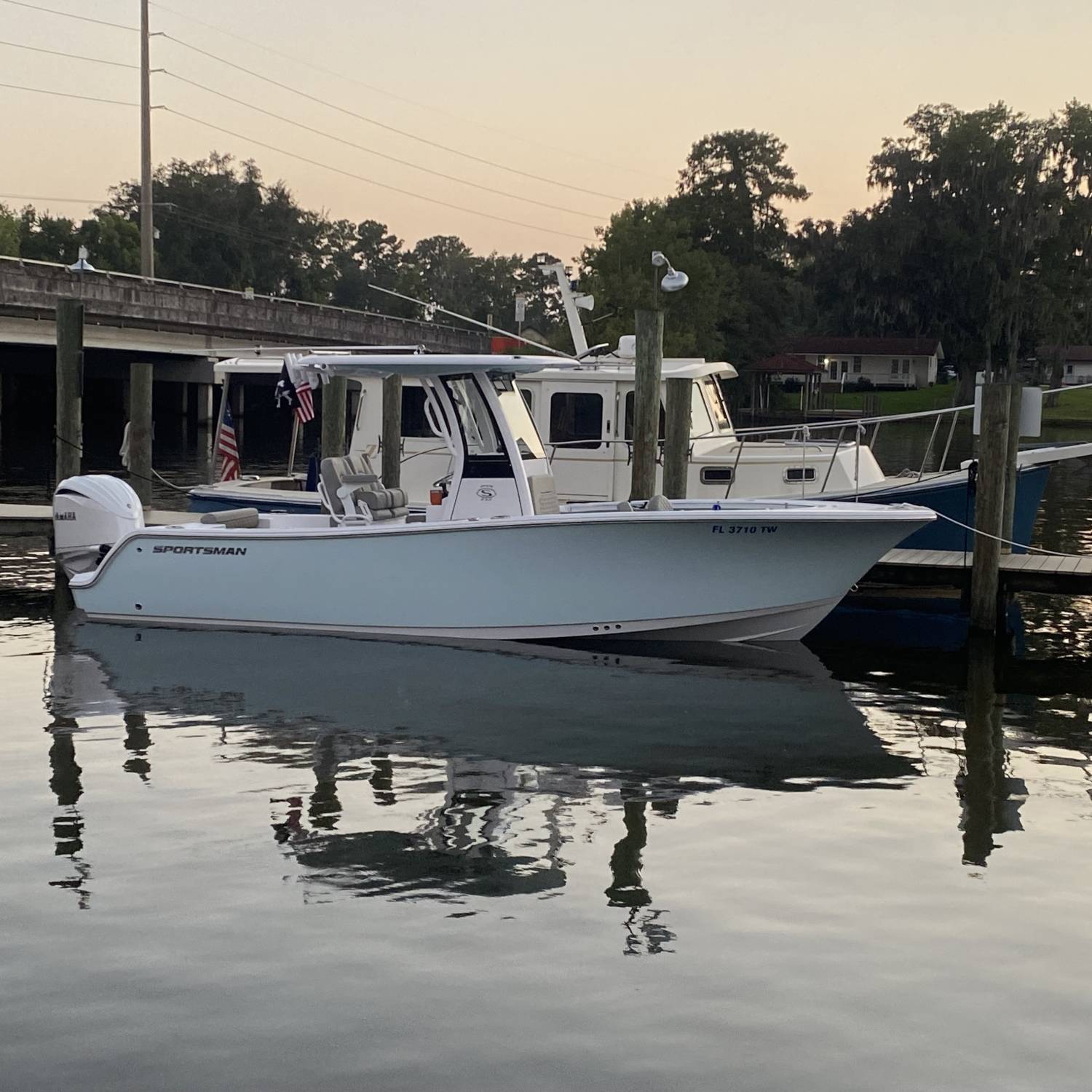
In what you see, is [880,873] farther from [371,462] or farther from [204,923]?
[371,462]

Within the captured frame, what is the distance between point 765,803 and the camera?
28.3 ft

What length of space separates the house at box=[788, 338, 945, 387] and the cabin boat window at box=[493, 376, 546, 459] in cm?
7514

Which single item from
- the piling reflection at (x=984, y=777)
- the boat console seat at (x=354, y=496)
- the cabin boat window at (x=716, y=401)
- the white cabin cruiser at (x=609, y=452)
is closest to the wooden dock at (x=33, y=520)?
the white cabin cruiser at (x=609, y=452)

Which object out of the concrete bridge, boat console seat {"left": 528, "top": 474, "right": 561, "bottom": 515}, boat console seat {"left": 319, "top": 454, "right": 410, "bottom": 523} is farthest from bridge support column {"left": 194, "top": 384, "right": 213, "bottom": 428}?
boat console seat {"left": 528, "top": 474, "right": 561, "bottom": 515}

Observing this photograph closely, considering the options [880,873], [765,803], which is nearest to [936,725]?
[765,803]

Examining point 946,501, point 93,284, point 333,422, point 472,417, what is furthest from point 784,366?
point 472,417

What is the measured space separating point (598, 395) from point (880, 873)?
11572 millimetres

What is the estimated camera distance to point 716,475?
1783cm

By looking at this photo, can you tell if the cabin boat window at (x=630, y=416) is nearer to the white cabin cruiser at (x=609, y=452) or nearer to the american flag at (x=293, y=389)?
the white cabin cruiser at (x=609, y=452)

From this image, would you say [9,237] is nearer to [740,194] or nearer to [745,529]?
[740,194]

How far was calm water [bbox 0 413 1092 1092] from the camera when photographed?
18.0 feet

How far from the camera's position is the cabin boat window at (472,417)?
1350 cm

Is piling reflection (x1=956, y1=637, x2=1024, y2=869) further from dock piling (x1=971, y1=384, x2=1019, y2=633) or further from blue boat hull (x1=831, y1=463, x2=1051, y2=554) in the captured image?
blue boat hull (x1=831, y1=463, x2=1051, y2=554)

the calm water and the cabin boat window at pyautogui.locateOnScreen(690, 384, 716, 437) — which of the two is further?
the cabin boat window at pyautogui.locateOnScreen(690, 384, 716, 437)
